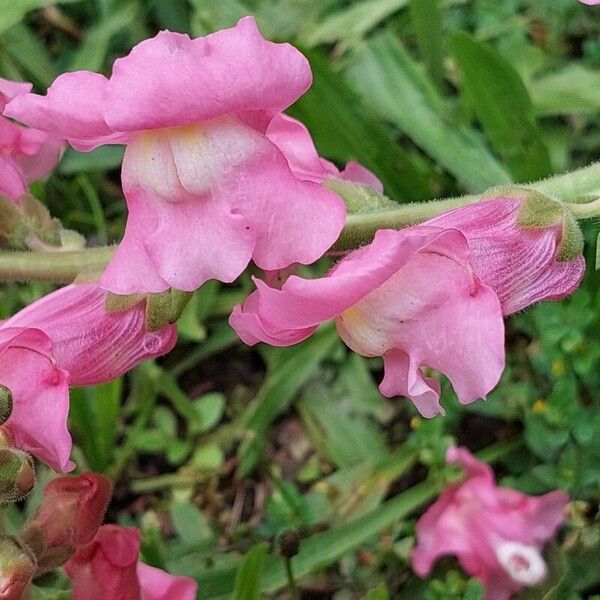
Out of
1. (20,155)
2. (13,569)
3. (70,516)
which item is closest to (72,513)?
(70,516)

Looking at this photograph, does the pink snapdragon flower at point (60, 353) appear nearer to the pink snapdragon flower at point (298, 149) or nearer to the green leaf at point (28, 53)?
the pink snapdragon flower at point (298, 149)

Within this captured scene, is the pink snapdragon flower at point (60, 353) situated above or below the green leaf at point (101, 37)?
above

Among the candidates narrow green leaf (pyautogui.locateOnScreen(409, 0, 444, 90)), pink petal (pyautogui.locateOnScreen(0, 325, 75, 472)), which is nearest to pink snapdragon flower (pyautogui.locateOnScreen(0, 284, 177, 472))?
pink petal (pyautogui.locateOnScreen(0, 325, 75, 472))

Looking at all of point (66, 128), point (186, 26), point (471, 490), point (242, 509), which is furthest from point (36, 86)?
point (66, 128)

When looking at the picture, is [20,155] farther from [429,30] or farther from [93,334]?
[429,30]

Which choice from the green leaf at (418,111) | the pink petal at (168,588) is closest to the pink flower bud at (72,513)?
the pink petal at (168,588)

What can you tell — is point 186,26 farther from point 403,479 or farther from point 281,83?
point 281,83
